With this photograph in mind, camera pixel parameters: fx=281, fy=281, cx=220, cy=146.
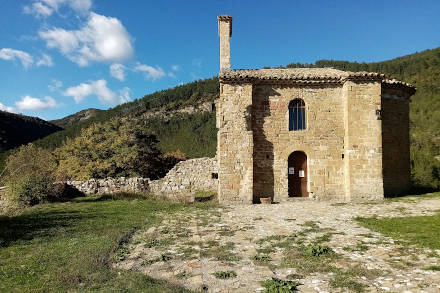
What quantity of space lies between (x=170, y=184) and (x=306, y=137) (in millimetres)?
7249

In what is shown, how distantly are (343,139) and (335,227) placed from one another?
6.73m

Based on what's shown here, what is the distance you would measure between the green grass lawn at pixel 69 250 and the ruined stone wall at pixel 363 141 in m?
8.11

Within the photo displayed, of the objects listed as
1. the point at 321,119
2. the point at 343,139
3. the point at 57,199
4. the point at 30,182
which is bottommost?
the point at 57,199

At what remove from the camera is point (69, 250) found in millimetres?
5676

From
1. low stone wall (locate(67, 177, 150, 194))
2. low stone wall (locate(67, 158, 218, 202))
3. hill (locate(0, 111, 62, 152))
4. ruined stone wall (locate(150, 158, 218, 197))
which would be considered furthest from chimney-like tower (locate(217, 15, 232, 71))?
hill (locate(0, 111, 62, 152))

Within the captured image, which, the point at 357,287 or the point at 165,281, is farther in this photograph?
the point at 165,281

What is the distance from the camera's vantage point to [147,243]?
6.24 m

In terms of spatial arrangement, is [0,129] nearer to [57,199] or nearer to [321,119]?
[57,199]

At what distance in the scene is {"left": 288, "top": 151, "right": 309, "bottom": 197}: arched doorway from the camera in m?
13.2

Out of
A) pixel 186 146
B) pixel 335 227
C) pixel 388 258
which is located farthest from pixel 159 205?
pixel 186 146

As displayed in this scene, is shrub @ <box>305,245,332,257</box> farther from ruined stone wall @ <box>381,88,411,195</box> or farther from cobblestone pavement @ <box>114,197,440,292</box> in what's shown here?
ruined stone wall @ <box>381,88,411,195</box>

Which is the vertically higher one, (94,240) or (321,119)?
(321,119)

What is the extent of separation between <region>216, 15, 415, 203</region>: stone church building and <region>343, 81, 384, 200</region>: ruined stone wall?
41 millimetres

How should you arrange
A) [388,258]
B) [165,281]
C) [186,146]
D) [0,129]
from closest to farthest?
[165,281] < [388,258] < [186,146] < [0,129]
